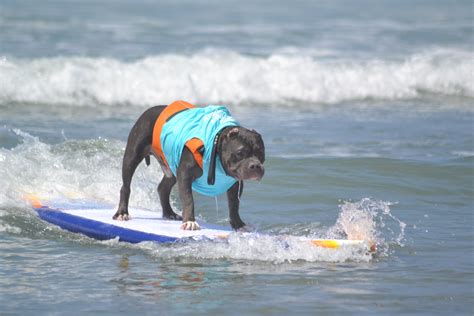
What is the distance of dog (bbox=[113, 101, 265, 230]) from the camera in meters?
7.89

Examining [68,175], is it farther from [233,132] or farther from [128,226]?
[233,132]

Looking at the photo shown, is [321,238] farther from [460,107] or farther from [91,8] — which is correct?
[91,8]

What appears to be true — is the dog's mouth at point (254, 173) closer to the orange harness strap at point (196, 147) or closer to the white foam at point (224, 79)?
the orange harness strap at point (196, 147)

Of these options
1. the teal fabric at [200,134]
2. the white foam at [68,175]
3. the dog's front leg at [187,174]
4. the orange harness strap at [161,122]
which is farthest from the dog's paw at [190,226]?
the white foam at [68,175]

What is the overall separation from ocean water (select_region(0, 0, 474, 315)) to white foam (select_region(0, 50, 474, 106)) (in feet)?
0.17

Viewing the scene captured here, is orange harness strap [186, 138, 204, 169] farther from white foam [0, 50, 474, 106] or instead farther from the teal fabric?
white foam [0, 50, 474, 106]

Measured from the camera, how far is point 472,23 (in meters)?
30.4

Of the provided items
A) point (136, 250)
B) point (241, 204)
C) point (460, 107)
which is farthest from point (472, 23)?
point (136, 250)

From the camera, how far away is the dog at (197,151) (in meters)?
7.89

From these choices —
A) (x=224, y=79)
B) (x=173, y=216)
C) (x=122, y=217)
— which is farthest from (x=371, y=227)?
(x=224, y=79)

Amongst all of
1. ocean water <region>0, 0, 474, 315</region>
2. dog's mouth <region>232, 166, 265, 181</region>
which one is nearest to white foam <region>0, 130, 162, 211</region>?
ocean water <region>0, 0, 474, 315</region>

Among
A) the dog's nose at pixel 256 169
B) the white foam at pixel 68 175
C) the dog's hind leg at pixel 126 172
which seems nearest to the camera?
the dog's nose at pixel 256 169

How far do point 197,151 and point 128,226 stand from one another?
0.97 m

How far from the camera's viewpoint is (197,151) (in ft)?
26.8
